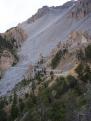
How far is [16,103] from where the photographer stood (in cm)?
9675

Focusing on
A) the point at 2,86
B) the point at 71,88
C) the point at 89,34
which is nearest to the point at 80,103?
the point at 71,88

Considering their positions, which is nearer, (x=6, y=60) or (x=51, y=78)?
(x=51, y=78)

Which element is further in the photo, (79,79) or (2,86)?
(2,86)

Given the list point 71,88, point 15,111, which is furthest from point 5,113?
point 71,88

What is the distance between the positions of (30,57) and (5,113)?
8375 centimetres

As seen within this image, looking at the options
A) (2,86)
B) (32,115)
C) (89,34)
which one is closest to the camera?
(32,115)

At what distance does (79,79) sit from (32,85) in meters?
19.4

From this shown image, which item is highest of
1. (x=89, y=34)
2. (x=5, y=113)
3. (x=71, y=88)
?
(x=89, y=34)

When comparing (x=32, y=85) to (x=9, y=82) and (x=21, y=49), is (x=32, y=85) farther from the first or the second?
(x=21, y=49)

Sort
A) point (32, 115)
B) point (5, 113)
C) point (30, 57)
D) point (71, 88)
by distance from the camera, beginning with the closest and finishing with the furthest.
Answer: point (32, 115) < point (71, 88) < point (5, 113) < point (30, 57)

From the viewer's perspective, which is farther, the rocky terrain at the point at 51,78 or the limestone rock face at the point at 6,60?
the limestone rock face at the point at 6,60

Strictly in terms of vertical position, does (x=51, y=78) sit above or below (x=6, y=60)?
below

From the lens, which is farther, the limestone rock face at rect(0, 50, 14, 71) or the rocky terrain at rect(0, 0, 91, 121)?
the limestone rock face at rect(0, 50, 14, 71)

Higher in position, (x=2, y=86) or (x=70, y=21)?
(x=70, y=21)
